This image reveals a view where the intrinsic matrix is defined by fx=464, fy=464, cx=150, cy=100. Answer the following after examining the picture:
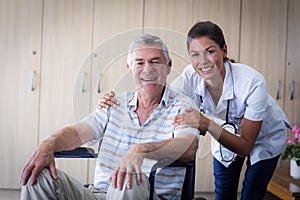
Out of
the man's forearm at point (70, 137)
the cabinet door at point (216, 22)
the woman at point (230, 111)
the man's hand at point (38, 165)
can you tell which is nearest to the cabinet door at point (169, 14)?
the cabinet door at point (216, 22)

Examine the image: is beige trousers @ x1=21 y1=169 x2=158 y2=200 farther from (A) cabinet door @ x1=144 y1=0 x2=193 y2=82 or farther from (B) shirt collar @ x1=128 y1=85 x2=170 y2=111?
(A) cabinet door @ x1=144 y1=0 x2=193 y2=82

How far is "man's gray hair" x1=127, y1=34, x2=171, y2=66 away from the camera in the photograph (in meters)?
1.83

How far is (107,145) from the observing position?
1.89m

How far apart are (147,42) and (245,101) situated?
478 mm

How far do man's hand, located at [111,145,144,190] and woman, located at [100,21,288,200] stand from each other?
0.27 metres

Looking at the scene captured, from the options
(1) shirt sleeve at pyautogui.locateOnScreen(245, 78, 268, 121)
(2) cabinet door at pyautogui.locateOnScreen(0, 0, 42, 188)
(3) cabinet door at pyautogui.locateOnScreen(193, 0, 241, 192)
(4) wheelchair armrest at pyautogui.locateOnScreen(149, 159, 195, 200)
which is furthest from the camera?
(3) cabinet door at pyautogui.locateOnScreen(193, 0, 241, 192)

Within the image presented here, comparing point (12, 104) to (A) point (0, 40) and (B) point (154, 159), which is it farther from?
(B) point (154, 159)

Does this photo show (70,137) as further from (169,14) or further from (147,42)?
(169,14)

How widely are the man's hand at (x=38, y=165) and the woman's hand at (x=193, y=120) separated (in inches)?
19.7

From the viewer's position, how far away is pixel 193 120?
1.77 m

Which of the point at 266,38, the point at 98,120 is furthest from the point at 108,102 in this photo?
the point at 266,38

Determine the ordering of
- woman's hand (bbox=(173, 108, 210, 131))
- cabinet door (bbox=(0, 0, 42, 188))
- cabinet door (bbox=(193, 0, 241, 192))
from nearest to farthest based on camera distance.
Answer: woman's hand (bbox=(173, 108, 210, 131)) < cabinet door (bbox=(0, 0, 42, 188)) < cabinet door (bbox=(193, 0, 241, 192))

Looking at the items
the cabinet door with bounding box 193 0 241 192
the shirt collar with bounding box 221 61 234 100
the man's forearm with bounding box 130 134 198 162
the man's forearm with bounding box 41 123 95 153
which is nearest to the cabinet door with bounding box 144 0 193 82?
the cabinet door with bounding box 193 0 241 192

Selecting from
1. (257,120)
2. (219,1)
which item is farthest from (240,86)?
(219,1)
